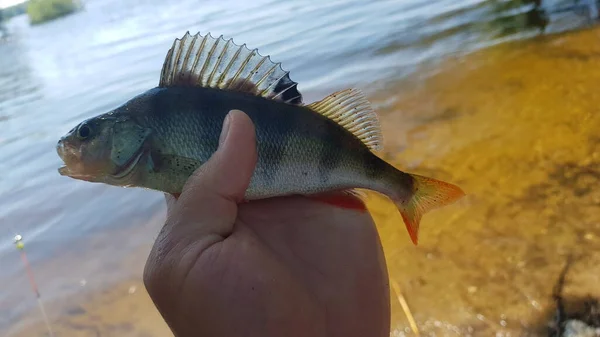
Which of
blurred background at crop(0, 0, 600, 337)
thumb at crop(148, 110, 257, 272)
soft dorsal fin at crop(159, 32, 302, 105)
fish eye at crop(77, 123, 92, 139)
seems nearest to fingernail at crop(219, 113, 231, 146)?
thumb at crop(148, 110, 257, 272)

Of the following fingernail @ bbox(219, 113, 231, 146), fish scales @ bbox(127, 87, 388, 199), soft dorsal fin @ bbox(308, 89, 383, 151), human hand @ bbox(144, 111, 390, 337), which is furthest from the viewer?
soft dorsal fin @ bbox(308, 89, 383, 151)

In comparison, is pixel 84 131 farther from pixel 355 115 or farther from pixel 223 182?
pixel 355 115

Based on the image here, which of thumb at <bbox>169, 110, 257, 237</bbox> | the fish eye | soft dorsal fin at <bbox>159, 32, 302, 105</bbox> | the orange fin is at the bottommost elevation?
the orange fin

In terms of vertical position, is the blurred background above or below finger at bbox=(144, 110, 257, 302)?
below

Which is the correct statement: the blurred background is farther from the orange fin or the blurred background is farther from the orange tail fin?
the orange fin

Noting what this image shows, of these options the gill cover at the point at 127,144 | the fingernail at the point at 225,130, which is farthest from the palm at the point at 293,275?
the gill cover at the point at 127,144
